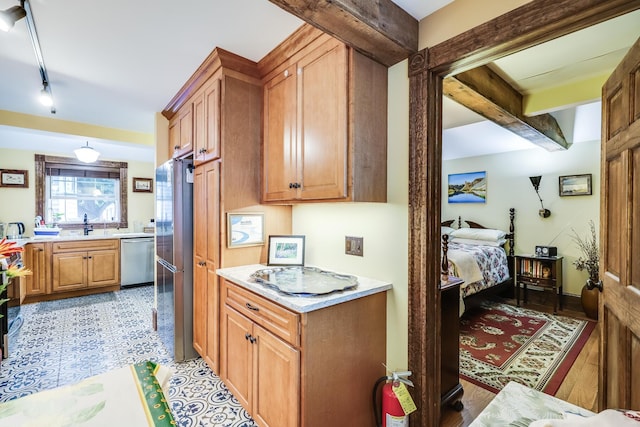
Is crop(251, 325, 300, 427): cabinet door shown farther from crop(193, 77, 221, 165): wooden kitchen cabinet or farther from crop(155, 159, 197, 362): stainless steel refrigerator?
crop(193, 77, 221, 165): wooden kitchen cabinet

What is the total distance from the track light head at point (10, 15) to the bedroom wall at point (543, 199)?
5.78m

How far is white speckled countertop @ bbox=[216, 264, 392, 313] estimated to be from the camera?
54.4 inches

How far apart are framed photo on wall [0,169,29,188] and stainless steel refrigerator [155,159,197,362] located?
3.72 m

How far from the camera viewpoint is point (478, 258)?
12.5 ft

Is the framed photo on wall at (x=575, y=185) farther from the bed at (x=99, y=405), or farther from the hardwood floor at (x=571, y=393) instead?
the bed at (x=99, y=405)

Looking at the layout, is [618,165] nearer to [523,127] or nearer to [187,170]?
[523,127]

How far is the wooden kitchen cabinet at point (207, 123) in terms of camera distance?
2.15m

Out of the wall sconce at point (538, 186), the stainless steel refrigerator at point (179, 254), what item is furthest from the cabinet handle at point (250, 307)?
the wall sconce at point (538, 186)

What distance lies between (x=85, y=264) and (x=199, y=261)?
11.1ft

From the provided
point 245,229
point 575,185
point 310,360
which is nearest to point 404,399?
point 310,360

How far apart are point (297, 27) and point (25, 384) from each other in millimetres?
3298

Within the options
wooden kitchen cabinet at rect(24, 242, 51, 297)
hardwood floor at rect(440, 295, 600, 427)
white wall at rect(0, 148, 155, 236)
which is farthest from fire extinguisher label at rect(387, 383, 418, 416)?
white wall at rect(0, 148, 155, 236)

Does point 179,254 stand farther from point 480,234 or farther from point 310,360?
point 480,234

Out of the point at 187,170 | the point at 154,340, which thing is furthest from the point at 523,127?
the point at 154,340
